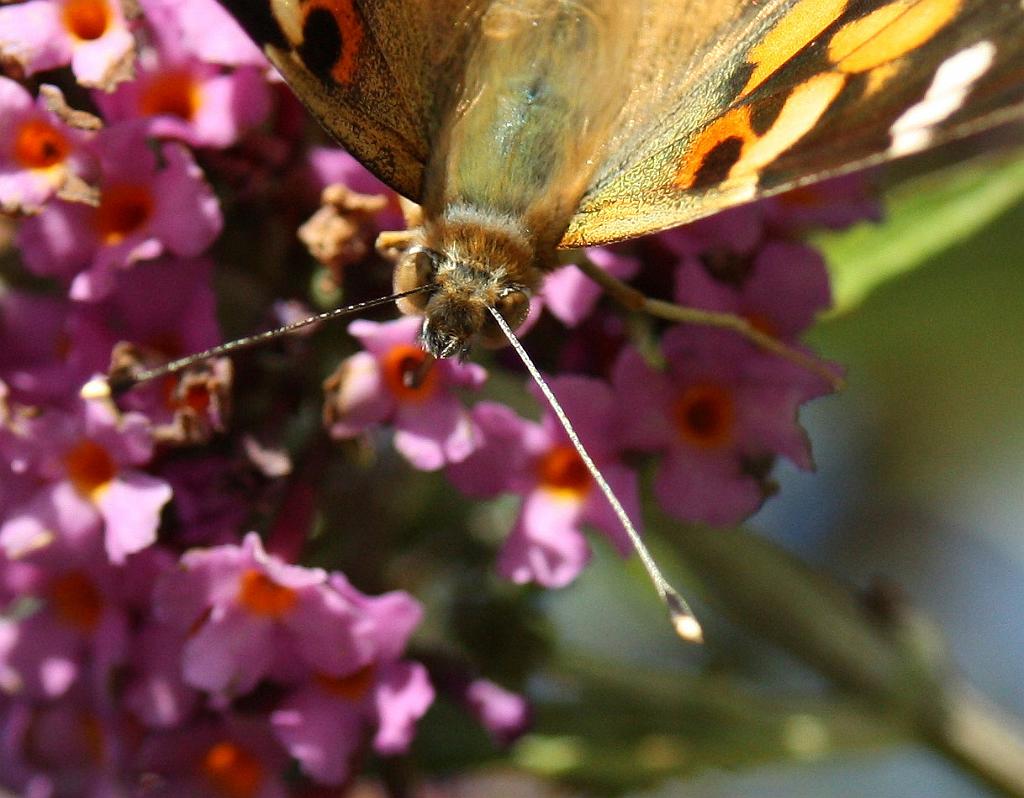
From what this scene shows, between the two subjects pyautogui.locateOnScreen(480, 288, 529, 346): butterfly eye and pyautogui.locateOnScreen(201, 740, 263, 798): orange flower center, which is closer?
pyautogui.locateOnScreen(480, 288, 529, 346): butterfly eye

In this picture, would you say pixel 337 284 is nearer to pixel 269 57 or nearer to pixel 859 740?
pixel 269 57

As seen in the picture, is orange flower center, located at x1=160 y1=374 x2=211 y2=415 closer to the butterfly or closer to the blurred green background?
the butterfly

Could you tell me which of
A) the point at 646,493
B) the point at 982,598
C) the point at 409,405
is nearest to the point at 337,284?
the point at 409,405

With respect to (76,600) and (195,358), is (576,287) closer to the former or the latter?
(195,358)

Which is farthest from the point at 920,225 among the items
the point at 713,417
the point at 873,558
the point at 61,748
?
the point at 873,558

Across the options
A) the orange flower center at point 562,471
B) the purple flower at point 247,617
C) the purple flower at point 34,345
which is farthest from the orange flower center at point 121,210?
the orange flower center at point 562,471

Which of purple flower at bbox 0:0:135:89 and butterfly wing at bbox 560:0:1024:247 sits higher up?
purple flower at bbox 0:0:135:89

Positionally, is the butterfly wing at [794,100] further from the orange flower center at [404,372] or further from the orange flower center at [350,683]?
the orange flower center at [350,683]

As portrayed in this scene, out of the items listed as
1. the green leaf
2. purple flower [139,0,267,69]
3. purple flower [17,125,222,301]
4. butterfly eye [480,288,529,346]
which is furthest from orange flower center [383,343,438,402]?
the green leaf
